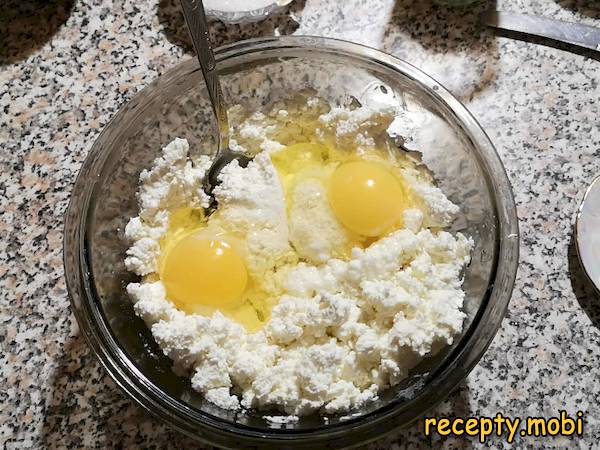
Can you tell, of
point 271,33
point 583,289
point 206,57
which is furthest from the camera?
point 271,33

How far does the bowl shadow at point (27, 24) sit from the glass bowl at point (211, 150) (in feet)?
1.19

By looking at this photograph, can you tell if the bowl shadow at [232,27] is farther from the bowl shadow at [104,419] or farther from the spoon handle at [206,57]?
the bowl shadow at [104,419]

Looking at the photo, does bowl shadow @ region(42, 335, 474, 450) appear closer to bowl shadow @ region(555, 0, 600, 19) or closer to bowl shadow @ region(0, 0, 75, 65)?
bowl shadow @ region(0, 0, 75, 65)

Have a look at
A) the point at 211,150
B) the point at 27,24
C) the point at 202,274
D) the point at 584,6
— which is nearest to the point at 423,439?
the point at 202,274

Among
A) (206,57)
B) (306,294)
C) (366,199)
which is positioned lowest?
(306,294)

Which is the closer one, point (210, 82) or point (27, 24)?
point (210, 82)

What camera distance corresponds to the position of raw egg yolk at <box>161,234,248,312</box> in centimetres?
102

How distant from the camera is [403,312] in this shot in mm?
952

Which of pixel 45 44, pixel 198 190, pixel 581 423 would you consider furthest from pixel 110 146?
pixel 581 423

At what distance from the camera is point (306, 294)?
1.02 meters

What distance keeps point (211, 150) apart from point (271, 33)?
11.9 inches

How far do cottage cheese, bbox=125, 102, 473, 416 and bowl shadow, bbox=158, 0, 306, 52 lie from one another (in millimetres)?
245

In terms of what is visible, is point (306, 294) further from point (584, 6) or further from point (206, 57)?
point (584, 6)

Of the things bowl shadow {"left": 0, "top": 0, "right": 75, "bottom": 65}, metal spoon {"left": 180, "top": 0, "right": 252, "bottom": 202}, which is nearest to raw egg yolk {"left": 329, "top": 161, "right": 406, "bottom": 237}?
metal spoon {"left": 180, "top": 0, "right": 252, "bottom": 202}
